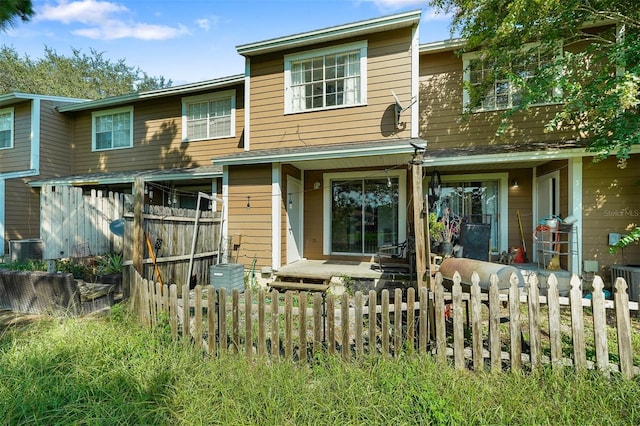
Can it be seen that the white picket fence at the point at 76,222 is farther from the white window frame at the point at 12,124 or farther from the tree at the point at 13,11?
the white window frame at the point at 12,124

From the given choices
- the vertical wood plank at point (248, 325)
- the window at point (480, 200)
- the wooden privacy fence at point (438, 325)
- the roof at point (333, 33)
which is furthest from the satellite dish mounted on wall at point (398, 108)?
the vertical wood plank at point (248, 325)

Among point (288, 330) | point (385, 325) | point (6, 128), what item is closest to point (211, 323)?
point (288, 330)

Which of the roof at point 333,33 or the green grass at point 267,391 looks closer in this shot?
the green grass at point 267,391

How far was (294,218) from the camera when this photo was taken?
26.9 ft

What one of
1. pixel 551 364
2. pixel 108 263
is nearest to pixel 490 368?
pixel 551 364

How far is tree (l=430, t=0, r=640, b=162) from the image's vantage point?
516 centimetres

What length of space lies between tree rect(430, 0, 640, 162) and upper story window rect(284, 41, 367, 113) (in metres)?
2.47

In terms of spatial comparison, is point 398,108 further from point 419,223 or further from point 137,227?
point 137,227

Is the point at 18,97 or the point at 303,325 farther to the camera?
the point at 18,97

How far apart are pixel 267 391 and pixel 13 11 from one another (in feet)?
19.1

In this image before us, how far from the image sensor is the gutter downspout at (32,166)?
1041 cm

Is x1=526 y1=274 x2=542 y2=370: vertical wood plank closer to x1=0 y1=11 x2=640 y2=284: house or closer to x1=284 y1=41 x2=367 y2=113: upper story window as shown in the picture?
x1=0 y1=11 x2=640 y2=284: house

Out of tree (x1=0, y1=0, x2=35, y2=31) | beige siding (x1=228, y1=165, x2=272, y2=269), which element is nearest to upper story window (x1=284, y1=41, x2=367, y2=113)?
beige siding (x1=228, y1=165, x2=272, y2=269)

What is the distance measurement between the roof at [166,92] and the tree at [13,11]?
15.8 ft
